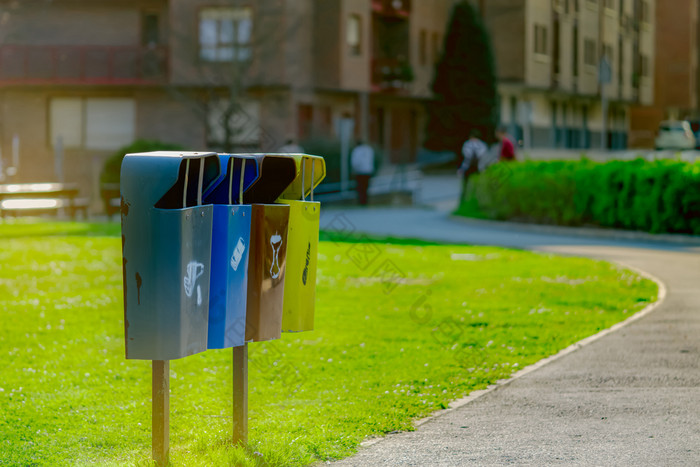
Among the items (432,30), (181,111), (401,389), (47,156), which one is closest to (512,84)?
(432,30)

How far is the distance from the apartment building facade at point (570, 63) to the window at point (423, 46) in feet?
14.1

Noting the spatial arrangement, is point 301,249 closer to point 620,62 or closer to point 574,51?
point 574,51

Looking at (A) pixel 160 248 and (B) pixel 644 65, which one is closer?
(A) pixel 160 248

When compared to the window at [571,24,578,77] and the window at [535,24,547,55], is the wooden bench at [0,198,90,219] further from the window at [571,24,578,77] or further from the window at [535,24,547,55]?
the window at [571,24,578,77]

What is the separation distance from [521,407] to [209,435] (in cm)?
191

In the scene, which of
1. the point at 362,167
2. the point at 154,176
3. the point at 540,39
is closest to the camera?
the point at 154,176

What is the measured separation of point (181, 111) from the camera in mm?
43688

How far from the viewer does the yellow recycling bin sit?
586 centimetres

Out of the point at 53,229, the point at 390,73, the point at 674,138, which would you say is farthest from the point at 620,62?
the point at 53,229

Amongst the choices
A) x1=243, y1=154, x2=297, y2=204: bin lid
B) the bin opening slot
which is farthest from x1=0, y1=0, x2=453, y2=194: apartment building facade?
the bin opening slot

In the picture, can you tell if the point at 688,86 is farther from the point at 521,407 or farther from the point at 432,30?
the point at 521,407

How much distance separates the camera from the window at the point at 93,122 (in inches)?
1752

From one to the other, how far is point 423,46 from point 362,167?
2282cm

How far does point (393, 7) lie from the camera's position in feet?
161
